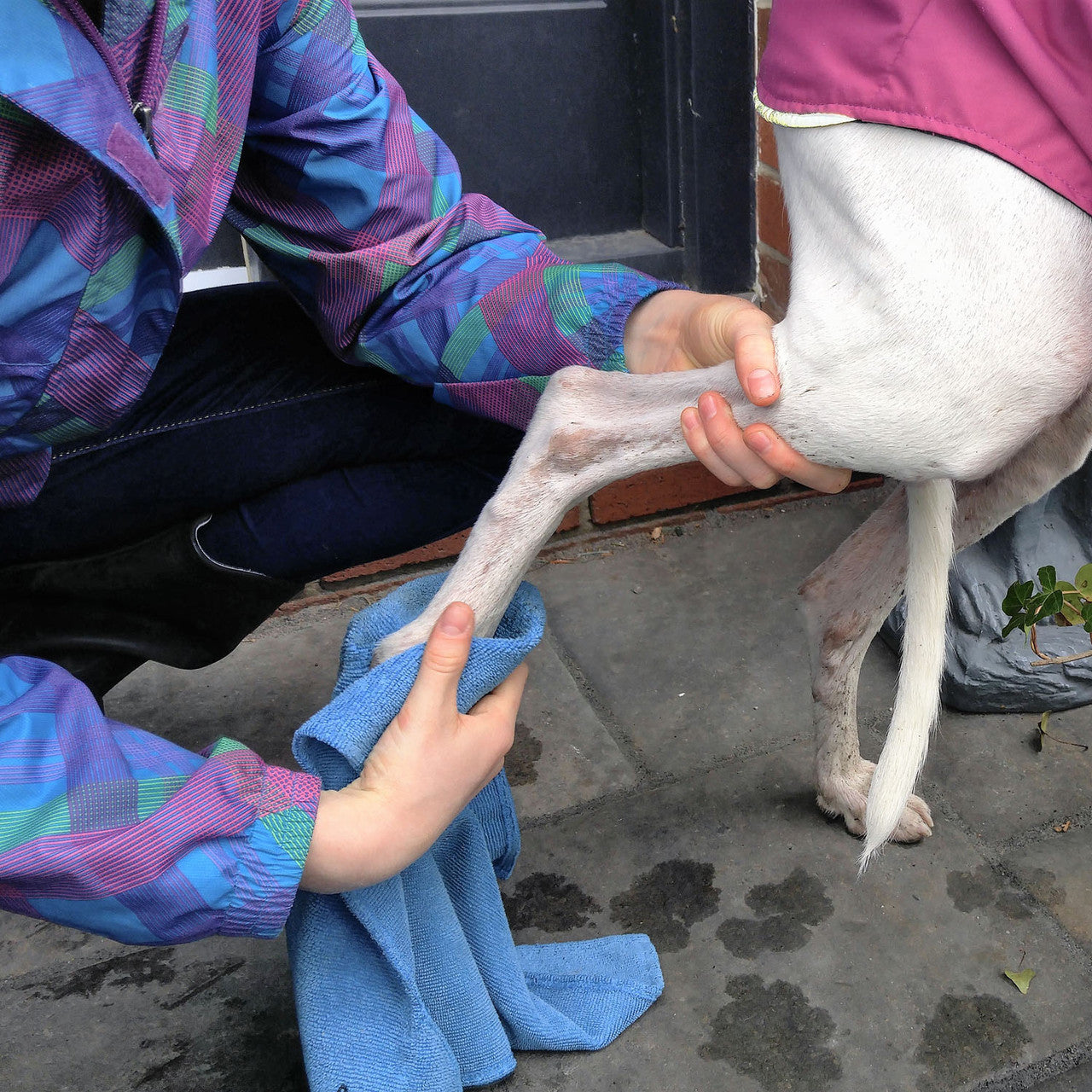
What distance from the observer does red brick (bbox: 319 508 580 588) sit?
2.30 metres

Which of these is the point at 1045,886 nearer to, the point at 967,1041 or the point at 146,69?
the point at 967,1041

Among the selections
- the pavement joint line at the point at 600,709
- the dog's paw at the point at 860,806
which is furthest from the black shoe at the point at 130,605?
the dog's paw at the point at 860,806

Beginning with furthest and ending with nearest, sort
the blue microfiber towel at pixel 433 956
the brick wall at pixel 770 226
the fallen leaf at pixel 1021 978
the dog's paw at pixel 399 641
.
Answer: the brick wall at pixel 770 226, the fallen leaf at pixel 1021 978, the dog's paw at pixel 399 641, the blue microfiber towel at pixel 433 956

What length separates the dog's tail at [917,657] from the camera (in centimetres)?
135

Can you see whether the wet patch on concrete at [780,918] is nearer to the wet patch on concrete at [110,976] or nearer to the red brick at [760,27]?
the wet patch on concrete at [110,976]

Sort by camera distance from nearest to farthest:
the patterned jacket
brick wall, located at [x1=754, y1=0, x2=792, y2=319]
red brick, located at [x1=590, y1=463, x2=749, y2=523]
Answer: the patterned jacket < brick wall, located at [x1=754, y1=0, x2=792, y2=319] < red brick, located at [x1=590, y1=463, x2=749, y2=523]

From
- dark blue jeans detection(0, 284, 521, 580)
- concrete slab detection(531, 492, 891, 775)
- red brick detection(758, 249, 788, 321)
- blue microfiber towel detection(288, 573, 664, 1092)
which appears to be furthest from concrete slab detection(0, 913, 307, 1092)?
red brick detection(758, 249, 788, 321)

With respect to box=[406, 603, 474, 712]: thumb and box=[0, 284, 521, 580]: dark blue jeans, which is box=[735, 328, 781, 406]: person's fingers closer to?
box=[406, 603, 474, 712]: thumb

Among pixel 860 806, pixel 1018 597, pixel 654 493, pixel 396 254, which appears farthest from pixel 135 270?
pixel 654 493

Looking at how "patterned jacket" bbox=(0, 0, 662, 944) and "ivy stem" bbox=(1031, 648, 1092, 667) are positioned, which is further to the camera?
"ivy stem" bbox=(1031, 648, 1092, 667)

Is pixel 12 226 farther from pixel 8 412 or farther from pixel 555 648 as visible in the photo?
pixel 555 648

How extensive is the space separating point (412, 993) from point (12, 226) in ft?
2.81

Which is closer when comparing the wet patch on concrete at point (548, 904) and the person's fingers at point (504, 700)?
the person's fingers at point (504, 700)

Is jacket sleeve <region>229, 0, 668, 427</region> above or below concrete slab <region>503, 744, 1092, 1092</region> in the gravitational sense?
above
